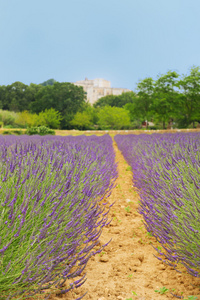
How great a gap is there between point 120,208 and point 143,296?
2.27 m

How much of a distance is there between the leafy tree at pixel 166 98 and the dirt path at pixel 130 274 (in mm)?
27813

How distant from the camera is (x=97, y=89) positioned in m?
94.4

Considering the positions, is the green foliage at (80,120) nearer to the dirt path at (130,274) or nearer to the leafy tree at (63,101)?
the leafy tree at (63,101)

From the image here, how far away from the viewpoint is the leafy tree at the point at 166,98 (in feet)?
98.1

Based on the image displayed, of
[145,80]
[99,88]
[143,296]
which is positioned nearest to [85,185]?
[143,296]

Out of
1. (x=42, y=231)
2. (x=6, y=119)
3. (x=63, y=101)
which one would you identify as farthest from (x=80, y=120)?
(x=42, y=231)

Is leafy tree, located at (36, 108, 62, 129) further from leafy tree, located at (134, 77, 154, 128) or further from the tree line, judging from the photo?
leafy tree, located at (134, 77, 154, 128)

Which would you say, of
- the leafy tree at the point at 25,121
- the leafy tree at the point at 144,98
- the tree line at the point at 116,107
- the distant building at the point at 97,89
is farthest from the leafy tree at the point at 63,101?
the distant building at the point at 97,89

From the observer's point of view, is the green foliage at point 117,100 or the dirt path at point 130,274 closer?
the dirt path at point 130,274

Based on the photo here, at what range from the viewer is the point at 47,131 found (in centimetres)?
1684

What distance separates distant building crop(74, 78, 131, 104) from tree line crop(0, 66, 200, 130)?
45.6 m

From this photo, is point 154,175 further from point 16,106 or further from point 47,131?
point 16,106

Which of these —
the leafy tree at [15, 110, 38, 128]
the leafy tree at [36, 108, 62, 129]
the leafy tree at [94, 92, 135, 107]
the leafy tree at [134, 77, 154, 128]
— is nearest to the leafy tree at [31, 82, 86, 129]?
the leafy tree at [36, 108, 62, 129]

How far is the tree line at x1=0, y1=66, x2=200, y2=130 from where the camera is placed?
3144cm
